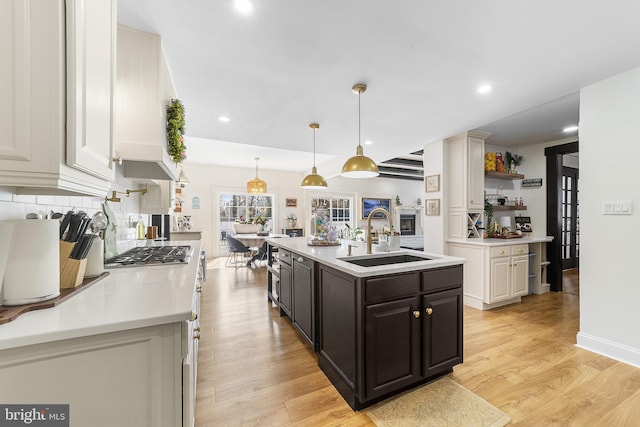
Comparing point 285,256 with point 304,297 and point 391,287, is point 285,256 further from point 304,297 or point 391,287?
point 391,287

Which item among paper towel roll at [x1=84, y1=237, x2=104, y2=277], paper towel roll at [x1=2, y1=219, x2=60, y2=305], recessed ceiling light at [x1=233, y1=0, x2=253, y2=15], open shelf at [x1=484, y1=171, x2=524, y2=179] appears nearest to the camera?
paper towel roll at [x1=2, y1=219, x2=60, y2=305]

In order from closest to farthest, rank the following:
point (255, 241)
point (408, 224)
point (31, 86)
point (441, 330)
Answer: point (31, 86), point (441, 330), point (255, 241), point (408, 224)

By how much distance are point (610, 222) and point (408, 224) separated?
723 centimetres

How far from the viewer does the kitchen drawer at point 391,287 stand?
5.04ft

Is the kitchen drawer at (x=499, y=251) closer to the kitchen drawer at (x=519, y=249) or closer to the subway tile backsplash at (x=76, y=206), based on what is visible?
the kitchen drawer at (x=519, y=249)

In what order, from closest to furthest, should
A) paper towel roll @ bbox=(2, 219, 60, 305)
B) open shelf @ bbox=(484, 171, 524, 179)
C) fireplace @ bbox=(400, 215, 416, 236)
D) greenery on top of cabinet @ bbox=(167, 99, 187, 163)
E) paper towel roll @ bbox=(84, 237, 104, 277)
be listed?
paper towel roll @ bbox=(2, 219, 60, 305) < paper towel roll @ bbox=(84, 237, 104, 277) < greenery on top of cabinet @ bbox=(167, 99, 187, 163) < open shelf @ bbox=(484, 171, 524, 179) < fireplace @ bbox=(400, 215, 416, 236)

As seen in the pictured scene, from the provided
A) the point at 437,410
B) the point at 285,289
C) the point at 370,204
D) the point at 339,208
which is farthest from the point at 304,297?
the point at 370,204

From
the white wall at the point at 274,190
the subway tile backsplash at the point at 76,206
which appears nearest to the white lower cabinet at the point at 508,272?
the subway tile backsplash at the point at 76,206

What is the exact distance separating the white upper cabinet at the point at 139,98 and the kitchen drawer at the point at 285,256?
4.63 feet

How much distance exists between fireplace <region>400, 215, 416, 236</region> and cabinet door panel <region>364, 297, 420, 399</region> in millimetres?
7779

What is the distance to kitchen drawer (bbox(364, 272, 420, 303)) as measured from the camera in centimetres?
154

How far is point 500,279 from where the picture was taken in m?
3.28

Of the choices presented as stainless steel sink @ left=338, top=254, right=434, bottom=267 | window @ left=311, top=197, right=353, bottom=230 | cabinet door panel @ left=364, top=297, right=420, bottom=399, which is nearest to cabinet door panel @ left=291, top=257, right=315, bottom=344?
stainless steel sink @ left=338, top=254, right=434, bottom=267

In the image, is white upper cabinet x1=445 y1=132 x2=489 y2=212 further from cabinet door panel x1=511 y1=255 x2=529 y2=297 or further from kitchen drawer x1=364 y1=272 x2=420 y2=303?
kitchen drawer x1=364 y1=272 x2=420 y2=303
